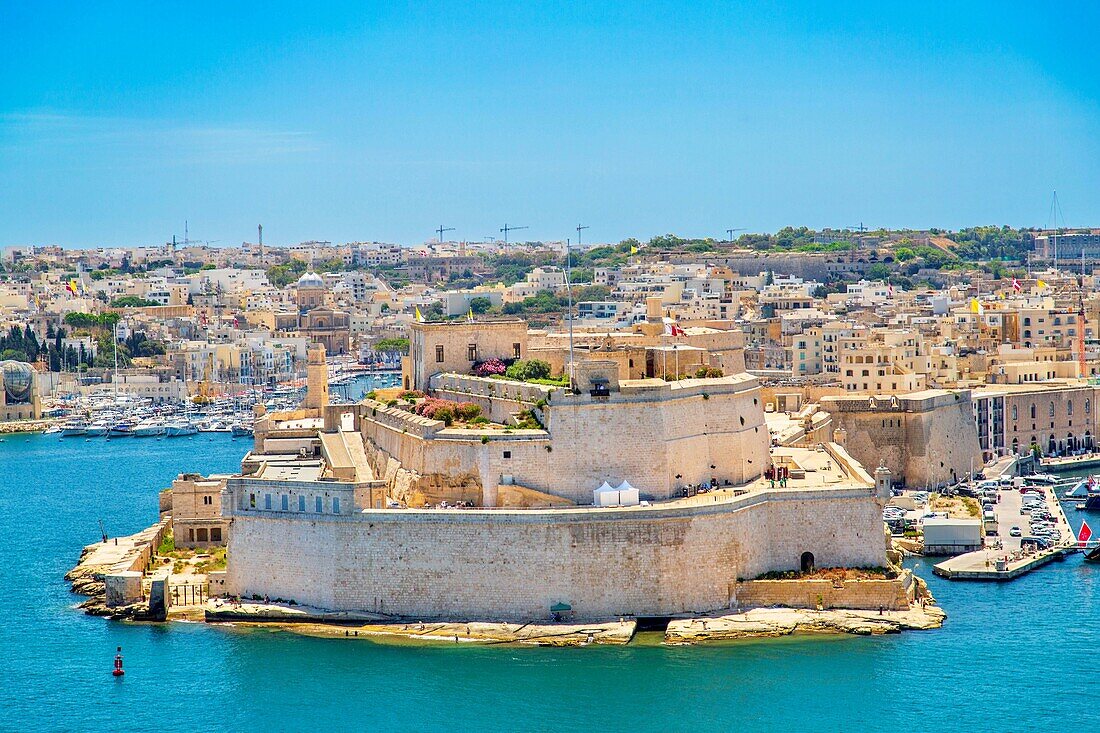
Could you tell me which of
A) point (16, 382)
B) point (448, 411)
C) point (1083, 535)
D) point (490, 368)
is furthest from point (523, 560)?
point (16, 382)

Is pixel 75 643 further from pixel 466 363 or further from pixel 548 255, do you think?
pixel 548 255

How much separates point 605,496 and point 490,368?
7.44 meters

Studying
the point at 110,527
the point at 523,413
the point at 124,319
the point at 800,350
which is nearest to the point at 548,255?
the point at 124,319

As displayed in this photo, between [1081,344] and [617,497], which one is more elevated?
[1081,344]

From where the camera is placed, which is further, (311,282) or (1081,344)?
(311,282)

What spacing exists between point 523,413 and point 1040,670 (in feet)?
36.5

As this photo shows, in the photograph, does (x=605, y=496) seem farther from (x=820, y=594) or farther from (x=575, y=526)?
(x=820, y=594)

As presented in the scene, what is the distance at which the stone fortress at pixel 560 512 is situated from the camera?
33406 millimetres

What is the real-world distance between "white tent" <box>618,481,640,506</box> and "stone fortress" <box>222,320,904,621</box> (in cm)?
5

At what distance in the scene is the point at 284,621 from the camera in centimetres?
3428

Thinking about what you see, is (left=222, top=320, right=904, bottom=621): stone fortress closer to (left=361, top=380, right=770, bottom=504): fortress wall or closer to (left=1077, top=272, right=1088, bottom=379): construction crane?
(left=361, top=380, right=770, bottom=504): fortress wall

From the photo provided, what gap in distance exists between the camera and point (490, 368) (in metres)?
41.5

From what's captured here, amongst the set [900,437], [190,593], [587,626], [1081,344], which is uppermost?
[1081,344]

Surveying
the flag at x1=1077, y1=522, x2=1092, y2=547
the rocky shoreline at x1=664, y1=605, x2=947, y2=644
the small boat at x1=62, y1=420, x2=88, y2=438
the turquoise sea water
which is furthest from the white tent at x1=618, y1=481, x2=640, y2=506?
the small boat at x1=62, y1=420, x2=88, y2=438
